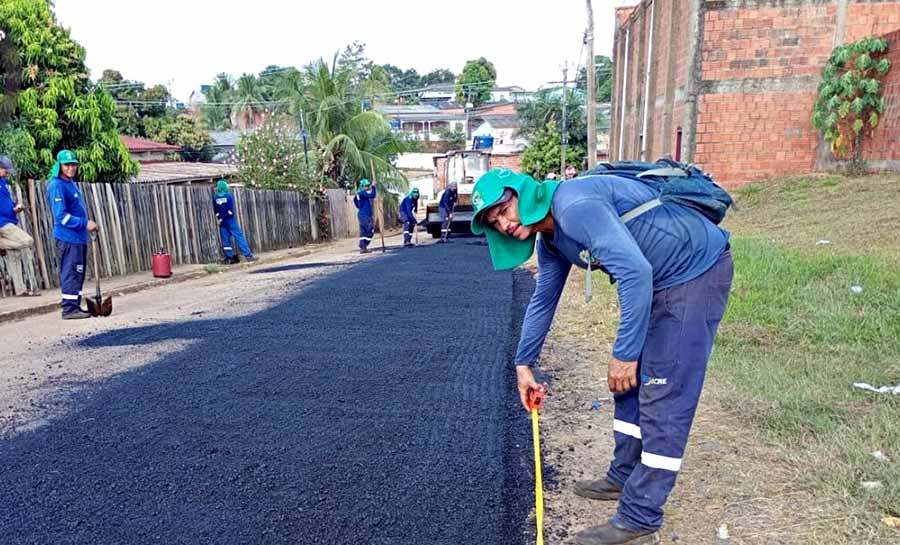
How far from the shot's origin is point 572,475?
3.03 meters

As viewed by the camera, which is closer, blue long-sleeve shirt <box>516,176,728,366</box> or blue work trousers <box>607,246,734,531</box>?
blue long-sleeve shirt <box>516,176,728,366</box>

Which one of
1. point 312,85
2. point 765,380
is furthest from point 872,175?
point 312,85

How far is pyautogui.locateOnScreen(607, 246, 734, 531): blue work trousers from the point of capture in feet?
7.44

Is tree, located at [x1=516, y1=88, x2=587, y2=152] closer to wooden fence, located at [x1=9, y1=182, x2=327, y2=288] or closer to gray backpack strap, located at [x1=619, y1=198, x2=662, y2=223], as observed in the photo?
wooden fence, located at [x1=9, y1=182, x2=327, y2=288]

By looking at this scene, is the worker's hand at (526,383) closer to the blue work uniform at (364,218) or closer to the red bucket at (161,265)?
the red bucket at (161,265)

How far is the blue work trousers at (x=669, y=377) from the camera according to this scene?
7.44 feet

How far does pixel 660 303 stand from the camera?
90.0 inches

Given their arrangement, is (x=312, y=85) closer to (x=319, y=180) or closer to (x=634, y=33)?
(x=319, y=180)

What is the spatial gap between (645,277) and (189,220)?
11.0m

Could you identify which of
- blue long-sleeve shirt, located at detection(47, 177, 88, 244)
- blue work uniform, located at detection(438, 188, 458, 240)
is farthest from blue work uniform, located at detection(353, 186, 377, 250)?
blue long-sleeve shirt, located at detection(47, 177, 88, 244)

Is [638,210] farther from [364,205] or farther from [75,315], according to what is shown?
[364,205]

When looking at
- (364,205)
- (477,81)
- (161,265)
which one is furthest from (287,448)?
(477,81)

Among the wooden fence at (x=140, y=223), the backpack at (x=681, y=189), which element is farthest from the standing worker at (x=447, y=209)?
the backpack at (x=681, y=189)

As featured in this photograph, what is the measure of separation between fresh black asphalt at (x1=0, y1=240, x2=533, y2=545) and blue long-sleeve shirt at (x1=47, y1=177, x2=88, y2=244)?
168 centimetres
